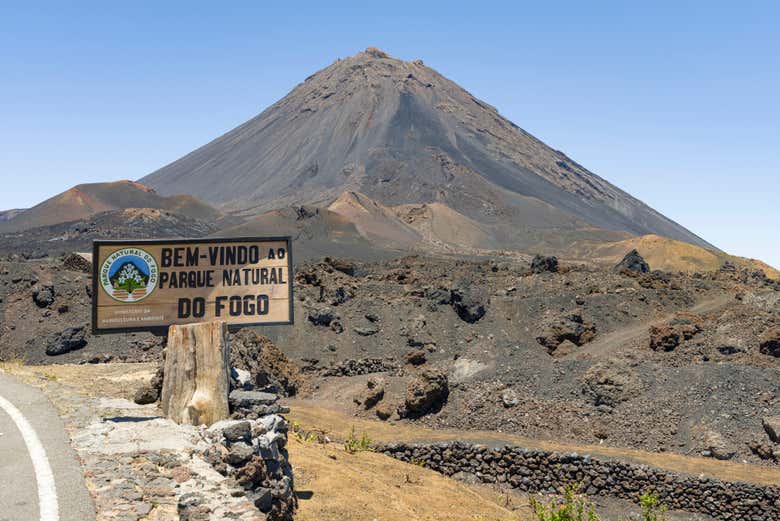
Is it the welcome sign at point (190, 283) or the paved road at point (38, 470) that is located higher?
the welcome sign at point (190, 283)

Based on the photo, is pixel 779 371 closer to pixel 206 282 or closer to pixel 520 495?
pixel 520 495

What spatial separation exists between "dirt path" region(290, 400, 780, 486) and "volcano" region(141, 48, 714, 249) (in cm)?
6788

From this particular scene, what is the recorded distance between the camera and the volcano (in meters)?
115

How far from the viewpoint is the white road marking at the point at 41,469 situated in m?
6.73

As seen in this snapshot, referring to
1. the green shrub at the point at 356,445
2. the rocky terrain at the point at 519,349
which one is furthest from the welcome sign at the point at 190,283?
the rocky terrain at the point at 519,349

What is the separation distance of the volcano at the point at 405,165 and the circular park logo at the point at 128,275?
77.8m

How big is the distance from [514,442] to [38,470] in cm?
1368

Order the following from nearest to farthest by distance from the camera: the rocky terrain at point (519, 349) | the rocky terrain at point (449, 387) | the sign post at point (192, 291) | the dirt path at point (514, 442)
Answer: the rocky terrain at point (449, 387)
the sign post at point (192, 291)
the dirt path at point (514, 442)
the rocky terrain at point (519, 349)

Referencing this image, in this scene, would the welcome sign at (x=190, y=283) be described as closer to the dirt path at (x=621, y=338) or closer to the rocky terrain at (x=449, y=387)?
the rocky terrain at (x=449, y=387)

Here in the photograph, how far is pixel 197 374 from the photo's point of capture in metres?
10.6

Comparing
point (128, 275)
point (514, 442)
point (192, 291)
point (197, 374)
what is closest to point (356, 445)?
point (514, 442)

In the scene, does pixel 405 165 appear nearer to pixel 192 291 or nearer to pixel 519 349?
pixel 519 349

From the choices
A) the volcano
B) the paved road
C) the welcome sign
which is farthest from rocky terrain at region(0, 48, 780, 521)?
the volcano

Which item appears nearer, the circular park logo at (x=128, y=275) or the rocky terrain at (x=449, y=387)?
the rocky terrain at (x=449, y=387)
